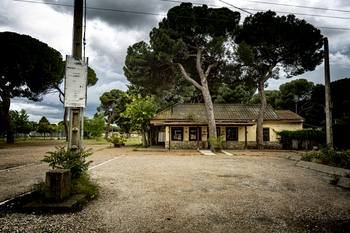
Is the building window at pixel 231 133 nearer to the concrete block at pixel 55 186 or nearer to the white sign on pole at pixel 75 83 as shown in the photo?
the white sign on pole at pixel 75 83

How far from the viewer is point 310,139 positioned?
21.2 m

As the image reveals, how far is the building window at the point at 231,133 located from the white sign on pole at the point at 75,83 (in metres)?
18.3

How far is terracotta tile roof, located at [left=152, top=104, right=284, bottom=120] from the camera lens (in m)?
22.2

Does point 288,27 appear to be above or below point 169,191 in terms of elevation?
above

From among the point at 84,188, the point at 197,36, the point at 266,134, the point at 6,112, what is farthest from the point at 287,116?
the point at 6,112

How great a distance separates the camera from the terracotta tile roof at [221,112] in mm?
22172

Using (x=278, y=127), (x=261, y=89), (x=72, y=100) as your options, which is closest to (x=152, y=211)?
(x=72, y=100)

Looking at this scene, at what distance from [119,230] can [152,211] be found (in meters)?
0.83

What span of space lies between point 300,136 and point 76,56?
76.0 ft

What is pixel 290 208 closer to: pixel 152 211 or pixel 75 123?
pixel 152 211

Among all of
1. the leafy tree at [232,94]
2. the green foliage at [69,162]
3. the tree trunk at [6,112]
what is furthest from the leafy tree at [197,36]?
the tree trunk at [6,112]

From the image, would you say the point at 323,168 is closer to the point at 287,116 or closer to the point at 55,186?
the point at 55,186

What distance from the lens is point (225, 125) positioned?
20.3 meters

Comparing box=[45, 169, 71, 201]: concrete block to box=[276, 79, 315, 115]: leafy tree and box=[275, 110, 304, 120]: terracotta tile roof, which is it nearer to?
box=[275, 110, 304, 120]: terracotta tile roof
